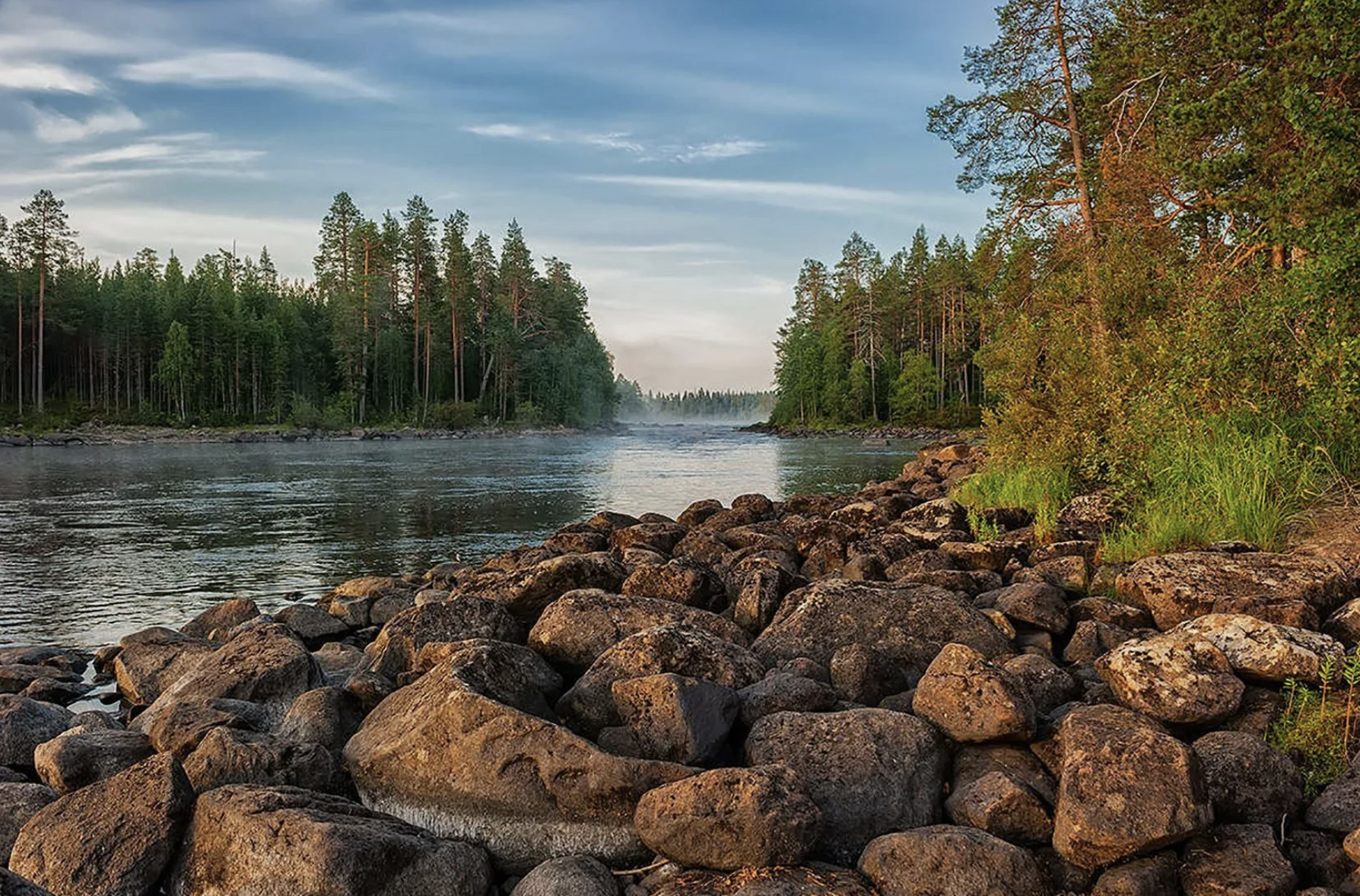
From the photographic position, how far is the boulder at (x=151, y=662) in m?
8.24

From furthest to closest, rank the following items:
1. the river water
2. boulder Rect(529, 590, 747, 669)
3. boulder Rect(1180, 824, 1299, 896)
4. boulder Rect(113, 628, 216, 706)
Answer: the river water
boulder Rect(113, 628, 216, 706)
boulder Rect(529, 590, 747, 669)
boulder Rect(1180, 824, 1299, 896)

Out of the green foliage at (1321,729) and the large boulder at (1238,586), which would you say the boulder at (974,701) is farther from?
the large boulder at (1238,586)

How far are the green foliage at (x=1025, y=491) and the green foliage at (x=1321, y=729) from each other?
5813mm

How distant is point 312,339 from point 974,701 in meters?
91.2

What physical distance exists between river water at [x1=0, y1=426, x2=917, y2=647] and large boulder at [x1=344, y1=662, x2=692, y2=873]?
778 cm

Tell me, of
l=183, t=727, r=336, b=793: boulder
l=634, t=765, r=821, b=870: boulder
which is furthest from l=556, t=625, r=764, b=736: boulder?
l=183, t=727, r=336, b=793: boulder

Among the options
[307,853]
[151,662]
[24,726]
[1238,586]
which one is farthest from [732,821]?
[151,662]

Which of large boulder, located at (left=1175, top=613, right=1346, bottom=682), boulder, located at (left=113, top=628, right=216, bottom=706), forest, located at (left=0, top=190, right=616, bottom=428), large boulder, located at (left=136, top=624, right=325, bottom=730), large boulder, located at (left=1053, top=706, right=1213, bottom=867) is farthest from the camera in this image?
forest, located at (left=0, top=190, right=616, bottom=428)

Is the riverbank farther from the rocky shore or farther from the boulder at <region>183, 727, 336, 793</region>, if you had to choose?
the boulder at <region>183, 727, 336, 793</region>

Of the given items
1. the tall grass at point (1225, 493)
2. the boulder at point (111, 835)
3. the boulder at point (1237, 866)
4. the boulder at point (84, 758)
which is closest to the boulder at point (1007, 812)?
the boulder at point (1237, 866)

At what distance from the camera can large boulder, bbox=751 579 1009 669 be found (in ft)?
22.3

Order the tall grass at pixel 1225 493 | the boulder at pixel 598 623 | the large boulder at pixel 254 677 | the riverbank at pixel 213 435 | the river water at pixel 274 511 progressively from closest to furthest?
the large boulder at pixel 254 677
the boulder at pixel 598 623
the tall grass at pixel 1225 493
the river water at pixel 274 511
the riverbank at pixel 213 435

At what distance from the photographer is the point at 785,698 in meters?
5.59

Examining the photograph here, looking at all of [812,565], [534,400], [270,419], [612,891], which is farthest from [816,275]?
[612,891]
